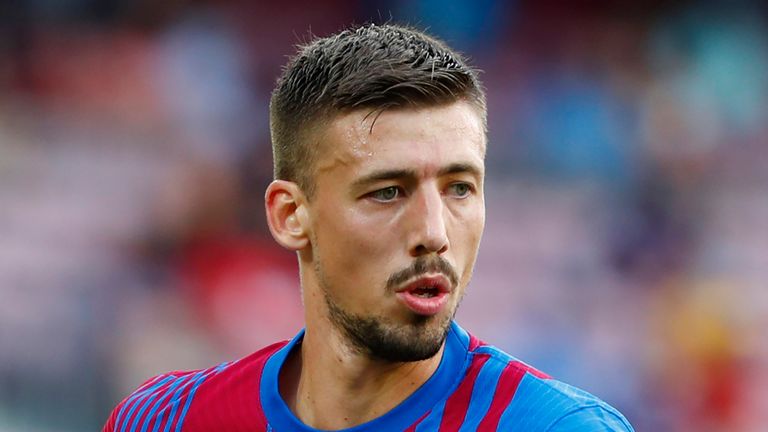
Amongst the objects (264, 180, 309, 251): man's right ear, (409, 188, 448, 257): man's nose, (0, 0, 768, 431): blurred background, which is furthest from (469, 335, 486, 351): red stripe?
(0, 0, 768, 431): blurred background

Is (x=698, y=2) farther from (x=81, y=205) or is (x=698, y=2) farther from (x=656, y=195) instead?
(x=81, y=205)

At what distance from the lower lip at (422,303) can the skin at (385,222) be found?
16mm

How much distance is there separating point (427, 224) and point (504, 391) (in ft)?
1.44

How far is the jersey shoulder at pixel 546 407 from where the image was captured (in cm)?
234

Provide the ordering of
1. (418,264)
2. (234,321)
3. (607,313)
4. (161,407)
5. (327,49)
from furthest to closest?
(607,313)
(234,321)
(161,407)
(327,49)
(418,264)

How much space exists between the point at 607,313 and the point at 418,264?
570 cm

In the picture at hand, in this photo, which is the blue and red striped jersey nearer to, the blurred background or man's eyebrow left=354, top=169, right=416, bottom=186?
man's eyebrow left=354, top=169, right=416, bottom=186

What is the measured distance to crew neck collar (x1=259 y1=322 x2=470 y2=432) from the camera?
258cm

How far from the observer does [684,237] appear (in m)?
8.16

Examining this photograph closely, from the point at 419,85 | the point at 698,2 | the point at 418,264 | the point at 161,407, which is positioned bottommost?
the point at 161,407

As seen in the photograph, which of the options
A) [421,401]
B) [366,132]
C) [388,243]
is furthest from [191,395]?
[366,132]

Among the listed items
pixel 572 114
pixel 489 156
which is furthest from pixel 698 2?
pixel 489 156

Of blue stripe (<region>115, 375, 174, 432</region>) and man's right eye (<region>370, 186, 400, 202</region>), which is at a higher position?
man's right eye (<region>370, 186, 400, 202</region>)

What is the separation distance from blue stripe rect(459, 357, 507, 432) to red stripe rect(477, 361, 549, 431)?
1cm
